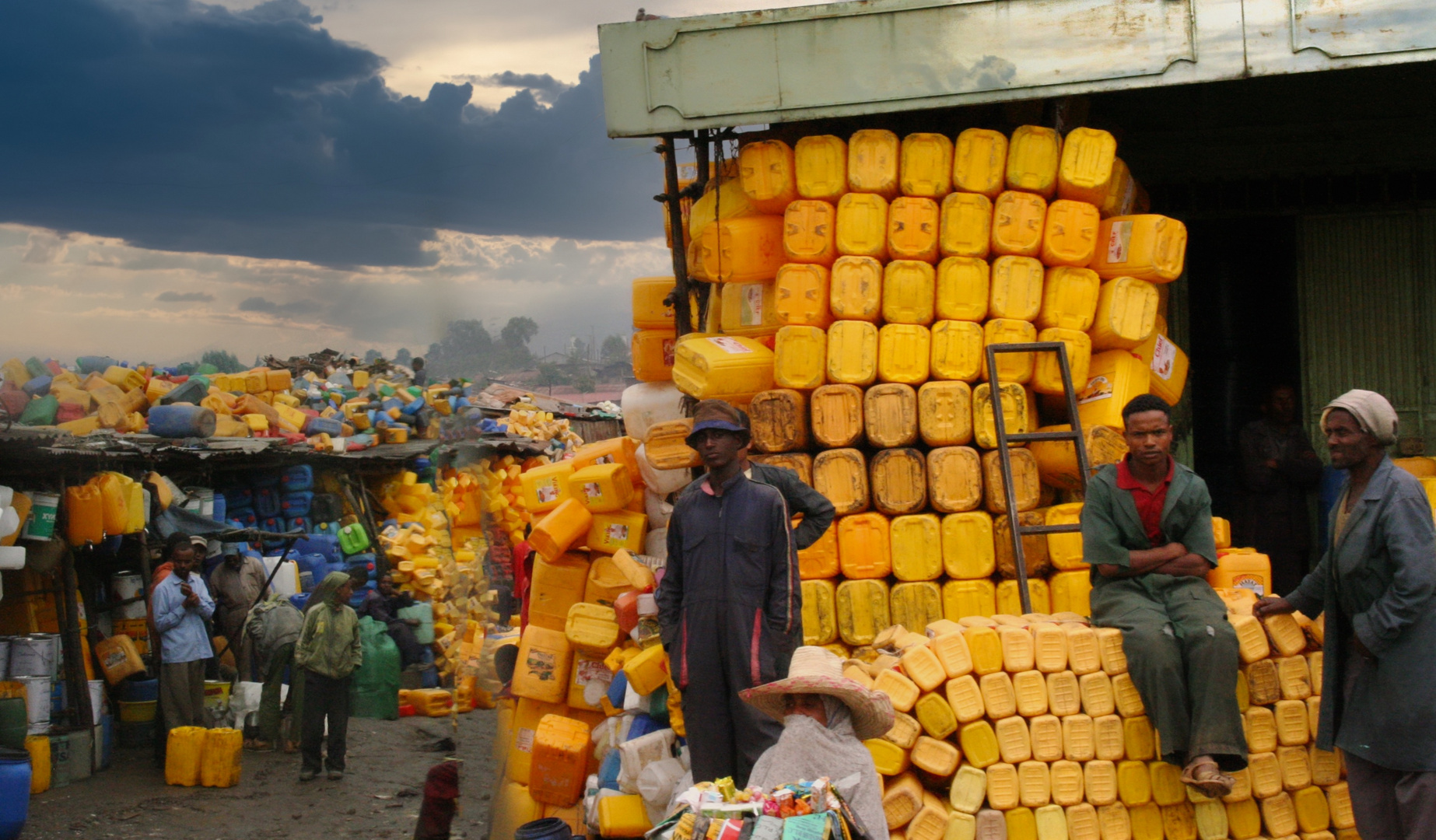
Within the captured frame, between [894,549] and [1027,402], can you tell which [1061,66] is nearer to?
[1027,402]

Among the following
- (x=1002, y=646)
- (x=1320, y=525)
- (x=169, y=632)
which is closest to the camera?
(x=1002, y=646)

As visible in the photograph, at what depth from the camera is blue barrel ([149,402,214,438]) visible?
1598 centimetres

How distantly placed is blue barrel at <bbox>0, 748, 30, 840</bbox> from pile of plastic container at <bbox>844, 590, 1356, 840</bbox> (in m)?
6.22

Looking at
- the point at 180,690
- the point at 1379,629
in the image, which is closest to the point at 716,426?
the point at 1379,629

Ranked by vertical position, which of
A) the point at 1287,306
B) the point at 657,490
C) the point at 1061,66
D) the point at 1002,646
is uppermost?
the point at 1061,66

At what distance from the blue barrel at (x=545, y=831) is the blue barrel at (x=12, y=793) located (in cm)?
476

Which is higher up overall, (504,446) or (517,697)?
(504,446)

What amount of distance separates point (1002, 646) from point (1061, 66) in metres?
3.41

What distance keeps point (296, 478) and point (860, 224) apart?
47.8 feet

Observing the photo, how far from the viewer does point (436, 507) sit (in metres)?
21.0

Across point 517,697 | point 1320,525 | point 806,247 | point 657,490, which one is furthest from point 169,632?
point 1320,525

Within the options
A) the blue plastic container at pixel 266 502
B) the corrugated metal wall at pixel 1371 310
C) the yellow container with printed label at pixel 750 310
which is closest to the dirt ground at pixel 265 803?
the yellow container with printed label at pixel 750 310

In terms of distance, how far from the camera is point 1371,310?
8.67 meters

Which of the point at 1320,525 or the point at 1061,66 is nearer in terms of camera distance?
the point at 1061,66
